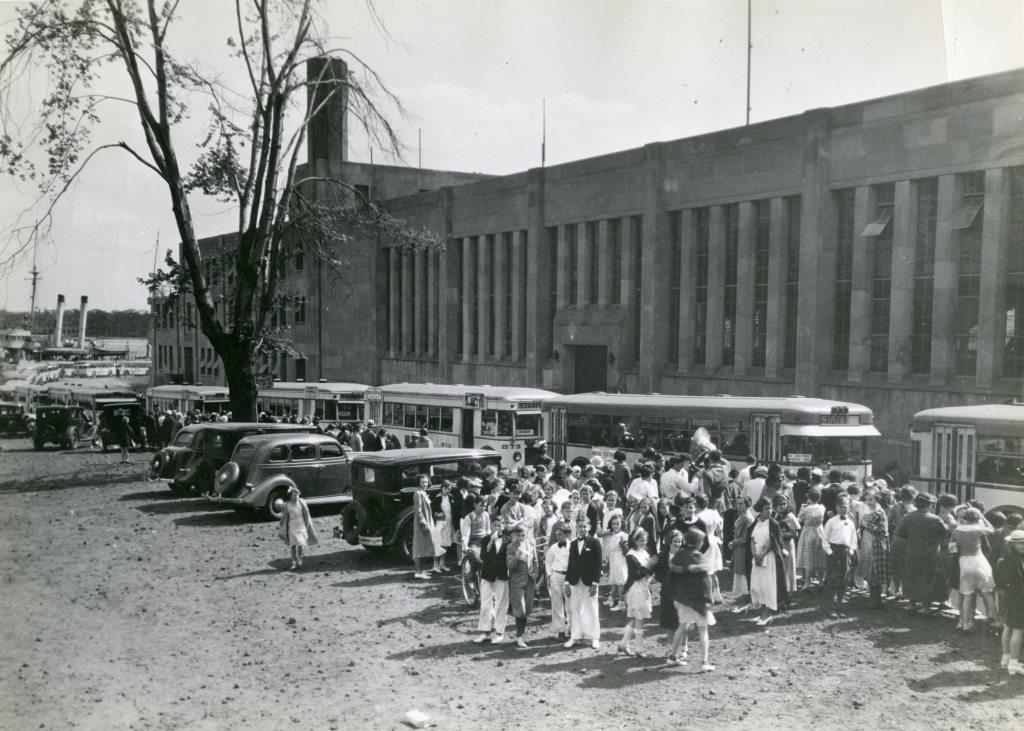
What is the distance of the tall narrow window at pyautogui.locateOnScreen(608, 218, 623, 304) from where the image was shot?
1299 inches

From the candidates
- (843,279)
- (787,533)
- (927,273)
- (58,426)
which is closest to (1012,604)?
(787,533)

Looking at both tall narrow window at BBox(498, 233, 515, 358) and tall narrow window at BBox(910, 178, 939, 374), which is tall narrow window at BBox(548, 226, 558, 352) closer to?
tall narrow window at BBox(498, 233, 515, 358)

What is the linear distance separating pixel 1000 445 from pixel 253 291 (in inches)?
771

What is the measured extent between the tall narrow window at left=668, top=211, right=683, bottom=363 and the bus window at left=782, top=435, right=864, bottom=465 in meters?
12.9

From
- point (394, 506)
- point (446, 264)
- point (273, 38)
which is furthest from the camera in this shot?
point (446, 264)

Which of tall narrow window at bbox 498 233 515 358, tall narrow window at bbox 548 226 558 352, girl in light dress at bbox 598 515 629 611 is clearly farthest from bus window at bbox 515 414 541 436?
tall narrow window at bbox 498 233 515 358

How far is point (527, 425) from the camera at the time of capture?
23.4 meters

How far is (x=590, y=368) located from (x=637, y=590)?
24.9 m

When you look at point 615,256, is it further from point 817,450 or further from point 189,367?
point 189,367

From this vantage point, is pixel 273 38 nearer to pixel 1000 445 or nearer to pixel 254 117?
pixel 254 117

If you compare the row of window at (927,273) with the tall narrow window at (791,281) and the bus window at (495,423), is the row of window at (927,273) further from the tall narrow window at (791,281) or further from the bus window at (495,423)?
the bus window at (495,423)

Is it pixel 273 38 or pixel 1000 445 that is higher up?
pixel 273 38

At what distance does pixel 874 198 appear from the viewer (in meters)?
24.5

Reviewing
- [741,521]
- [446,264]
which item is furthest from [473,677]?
[446,264]
